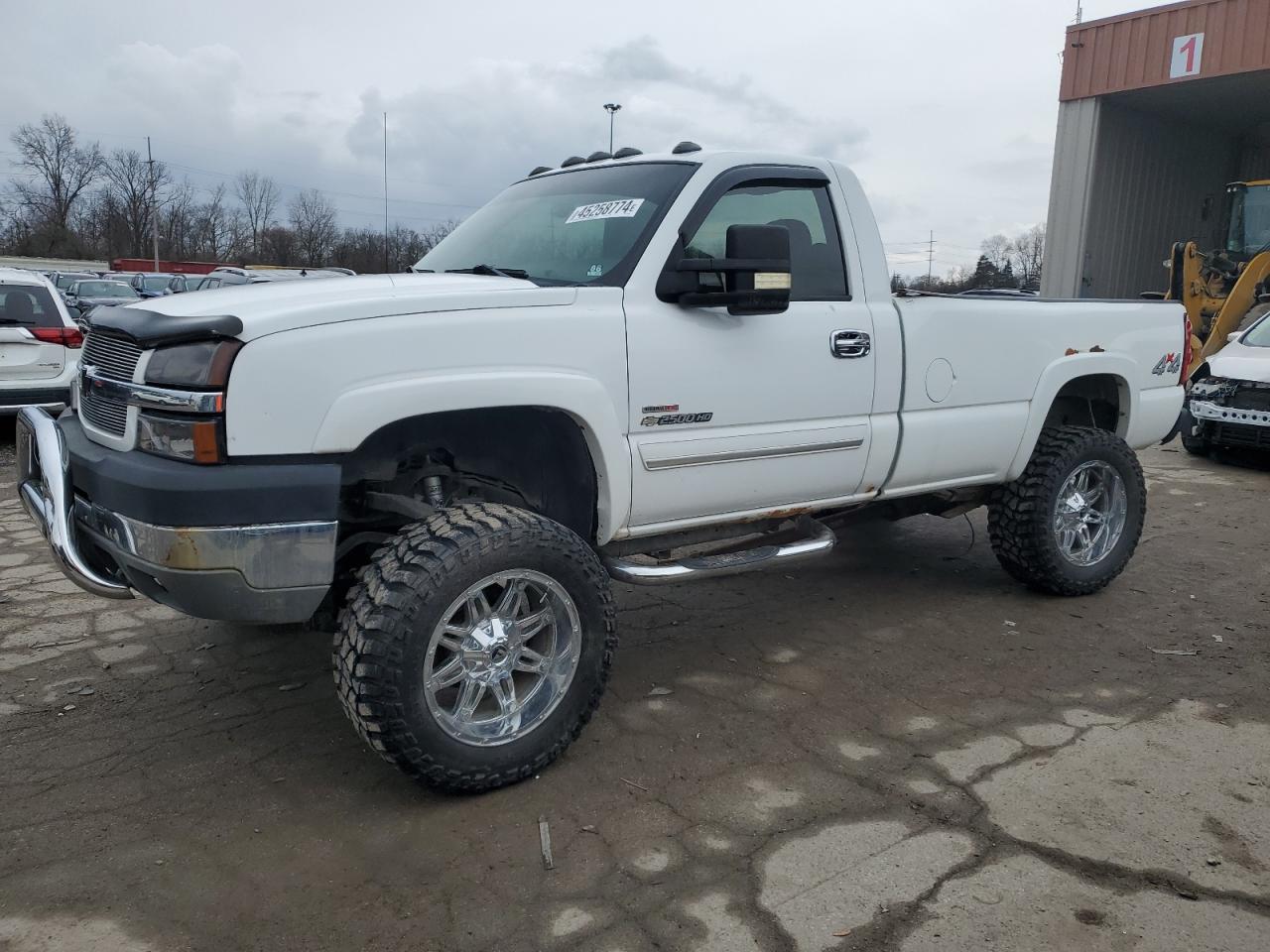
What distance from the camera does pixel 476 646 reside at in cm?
310

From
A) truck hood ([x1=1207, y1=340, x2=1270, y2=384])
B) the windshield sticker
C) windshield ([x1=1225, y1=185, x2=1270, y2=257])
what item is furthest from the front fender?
windshield ([x1=1225, y1=185, x2=1270, y2=257])

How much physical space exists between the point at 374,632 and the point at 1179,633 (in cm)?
377

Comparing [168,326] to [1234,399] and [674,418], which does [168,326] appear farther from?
[1234,399]

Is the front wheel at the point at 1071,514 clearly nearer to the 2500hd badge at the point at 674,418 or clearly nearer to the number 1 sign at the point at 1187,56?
the 2500hd badge at the point at 674,418

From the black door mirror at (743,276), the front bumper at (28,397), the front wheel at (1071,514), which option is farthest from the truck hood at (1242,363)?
the front bumper at (28,397)

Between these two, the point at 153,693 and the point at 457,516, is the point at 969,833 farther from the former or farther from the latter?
→ the point at 153,693

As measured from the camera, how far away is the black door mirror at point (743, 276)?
11.0 ft

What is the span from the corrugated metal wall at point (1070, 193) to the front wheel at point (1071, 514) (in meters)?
13.9

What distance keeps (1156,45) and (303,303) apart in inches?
715

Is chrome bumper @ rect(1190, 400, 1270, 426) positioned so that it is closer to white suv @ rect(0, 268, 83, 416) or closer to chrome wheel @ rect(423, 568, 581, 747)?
chrome wheel @ rect(423, 568, 581, 747)

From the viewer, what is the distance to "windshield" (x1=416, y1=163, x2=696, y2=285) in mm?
3602

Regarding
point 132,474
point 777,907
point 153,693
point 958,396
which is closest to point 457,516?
point 132,474

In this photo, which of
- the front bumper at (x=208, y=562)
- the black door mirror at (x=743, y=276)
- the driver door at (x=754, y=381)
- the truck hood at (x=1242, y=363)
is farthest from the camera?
the truck hood at (x=1242, y=363)

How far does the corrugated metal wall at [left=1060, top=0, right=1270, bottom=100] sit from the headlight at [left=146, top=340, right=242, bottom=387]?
17755 mm
